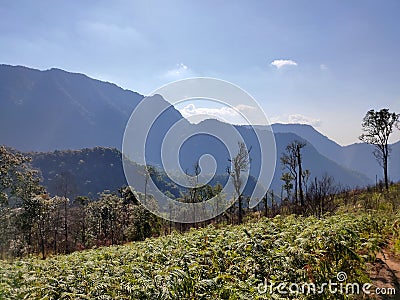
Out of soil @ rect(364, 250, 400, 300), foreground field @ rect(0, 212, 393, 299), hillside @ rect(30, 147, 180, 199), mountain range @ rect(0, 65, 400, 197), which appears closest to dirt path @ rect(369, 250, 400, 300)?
soil @ rect(364, 250, 400, 300)

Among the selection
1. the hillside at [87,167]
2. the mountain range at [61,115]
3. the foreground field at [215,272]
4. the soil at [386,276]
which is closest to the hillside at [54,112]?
the mountain range at [61,115]

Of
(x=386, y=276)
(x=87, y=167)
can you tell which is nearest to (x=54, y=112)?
(x=87, y=167)

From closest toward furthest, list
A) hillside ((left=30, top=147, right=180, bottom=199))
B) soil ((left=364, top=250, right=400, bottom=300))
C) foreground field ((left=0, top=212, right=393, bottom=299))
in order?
foreground field ((left=0, top=212, right=393, bottom=299)), soil ((left=364, top=250, right=400, bottom=300)), hillside ((left=30, top=147, right=180, bottom=199))

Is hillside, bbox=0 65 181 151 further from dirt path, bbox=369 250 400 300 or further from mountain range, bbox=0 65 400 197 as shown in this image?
dirt path, bbox=369 250 400 300

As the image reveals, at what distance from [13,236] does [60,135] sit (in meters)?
121

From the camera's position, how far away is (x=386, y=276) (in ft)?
14.8

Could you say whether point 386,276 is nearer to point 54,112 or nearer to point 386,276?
point 386,276

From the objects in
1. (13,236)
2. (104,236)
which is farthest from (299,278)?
(104,236)

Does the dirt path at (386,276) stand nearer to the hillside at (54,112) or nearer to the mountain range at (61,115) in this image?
the mountain range at (61,115)

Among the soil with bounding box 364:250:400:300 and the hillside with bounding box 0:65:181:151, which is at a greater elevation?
the hillside with bounding box 0:65:181:151

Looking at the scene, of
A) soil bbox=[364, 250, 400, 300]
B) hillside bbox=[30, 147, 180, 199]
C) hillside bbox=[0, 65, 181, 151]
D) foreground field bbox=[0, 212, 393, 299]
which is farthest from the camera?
hillside bbox=[0, 65, 181, 151]

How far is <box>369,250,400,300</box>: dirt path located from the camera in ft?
12.9

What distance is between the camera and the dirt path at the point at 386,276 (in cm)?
393

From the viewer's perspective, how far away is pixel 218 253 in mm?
3555
